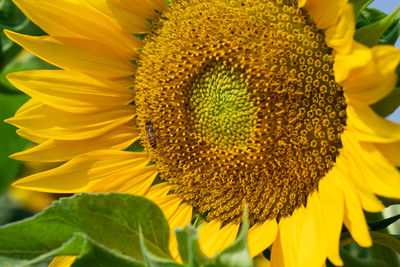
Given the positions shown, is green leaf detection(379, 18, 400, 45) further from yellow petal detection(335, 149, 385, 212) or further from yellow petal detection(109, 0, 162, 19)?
yellow petal detection(109, 0, 162, 19)

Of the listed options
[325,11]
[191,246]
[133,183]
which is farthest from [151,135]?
[191,246]

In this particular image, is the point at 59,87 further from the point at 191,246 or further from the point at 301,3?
the point at 191,246

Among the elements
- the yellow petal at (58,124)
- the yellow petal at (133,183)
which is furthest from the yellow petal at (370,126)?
the yellow petal at (58,124)

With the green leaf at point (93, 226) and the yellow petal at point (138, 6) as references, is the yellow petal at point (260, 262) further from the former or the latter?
the yellow petal at point (138, 6)

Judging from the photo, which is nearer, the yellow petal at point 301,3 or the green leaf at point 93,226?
the green leaf at point 93,226

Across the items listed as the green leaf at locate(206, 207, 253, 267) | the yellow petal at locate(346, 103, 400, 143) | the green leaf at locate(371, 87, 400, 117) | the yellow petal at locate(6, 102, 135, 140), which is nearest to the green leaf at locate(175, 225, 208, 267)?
the green leaf at locate(206, 207, 253, 267)
